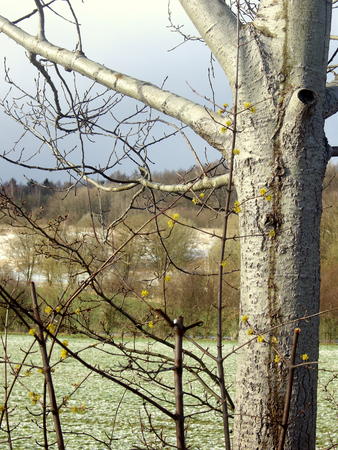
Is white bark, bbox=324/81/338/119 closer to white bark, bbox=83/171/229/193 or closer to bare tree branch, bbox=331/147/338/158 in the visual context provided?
bare tree branch, bbox=331/147/338/158

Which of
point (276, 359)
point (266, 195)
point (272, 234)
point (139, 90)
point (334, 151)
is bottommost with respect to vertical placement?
point (276, 359)

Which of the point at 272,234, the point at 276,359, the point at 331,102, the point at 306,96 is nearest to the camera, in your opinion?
the point at 276,359

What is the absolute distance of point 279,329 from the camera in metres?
2.30

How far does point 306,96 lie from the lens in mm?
2457

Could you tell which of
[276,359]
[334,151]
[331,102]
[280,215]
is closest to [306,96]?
[331,102]

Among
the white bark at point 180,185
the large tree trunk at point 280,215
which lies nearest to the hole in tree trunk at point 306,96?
the large tree trunk at point 280,215

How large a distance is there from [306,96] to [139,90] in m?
0.96

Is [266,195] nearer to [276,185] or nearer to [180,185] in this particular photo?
[276,185]

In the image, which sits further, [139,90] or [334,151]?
[139,90]

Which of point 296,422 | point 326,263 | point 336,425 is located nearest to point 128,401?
point 336,425

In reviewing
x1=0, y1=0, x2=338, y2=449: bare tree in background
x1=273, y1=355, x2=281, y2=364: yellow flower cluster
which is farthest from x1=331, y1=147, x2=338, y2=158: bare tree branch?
x1=273, y1=355, x2=281, y2=364: yellow flower cluster

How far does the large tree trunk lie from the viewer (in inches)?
91.1

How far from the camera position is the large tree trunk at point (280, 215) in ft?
7.59

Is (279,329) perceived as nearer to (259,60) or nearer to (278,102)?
(278,102)
